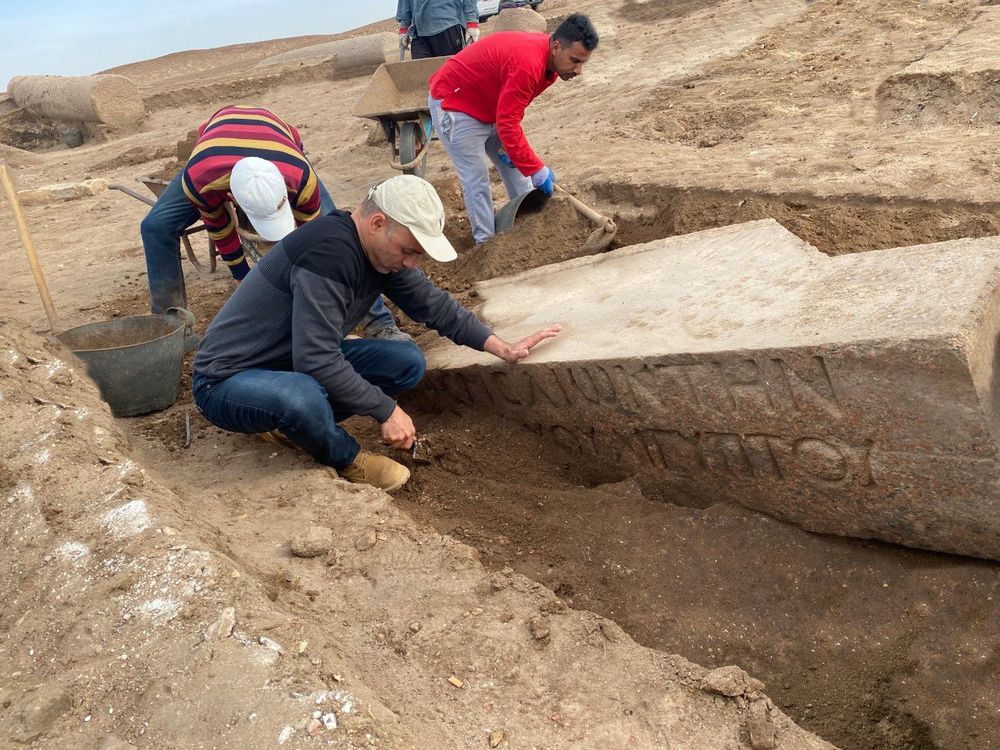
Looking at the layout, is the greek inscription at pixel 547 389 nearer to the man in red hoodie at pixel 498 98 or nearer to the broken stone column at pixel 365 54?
the man in red hoodie at pixel 498 98

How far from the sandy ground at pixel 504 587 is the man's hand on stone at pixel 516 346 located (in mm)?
438

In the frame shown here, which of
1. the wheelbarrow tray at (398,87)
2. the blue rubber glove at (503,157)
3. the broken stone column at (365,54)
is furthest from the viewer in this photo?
the broken stone column at (365,54)

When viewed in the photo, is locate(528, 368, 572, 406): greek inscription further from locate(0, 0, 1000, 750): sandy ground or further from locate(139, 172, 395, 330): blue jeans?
locate(139, 172, 395, 330): blue jeans

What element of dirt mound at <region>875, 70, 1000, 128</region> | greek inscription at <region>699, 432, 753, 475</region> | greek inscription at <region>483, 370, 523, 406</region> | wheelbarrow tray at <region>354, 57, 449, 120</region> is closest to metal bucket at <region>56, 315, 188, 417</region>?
greek inscription at <region>483, 370, 523, 406</region>

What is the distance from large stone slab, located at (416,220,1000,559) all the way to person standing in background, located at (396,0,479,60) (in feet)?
14.9

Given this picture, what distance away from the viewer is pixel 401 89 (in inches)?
287

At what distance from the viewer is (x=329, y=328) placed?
3.11m

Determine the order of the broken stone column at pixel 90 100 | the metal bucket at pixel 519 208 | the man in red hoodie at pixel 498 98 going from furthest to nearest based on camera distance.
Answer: the broken stone column at pixel 90 100 → the metal bucket at pixel 519 208 → the man in red hoodie at pixel 498 98

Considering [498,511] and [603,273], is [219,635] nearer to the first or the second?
[498,511]

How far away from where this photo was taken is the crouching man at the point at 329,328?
3010 millimetres

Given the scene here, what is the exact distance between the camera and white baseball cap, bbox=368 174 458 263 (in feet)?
9.54

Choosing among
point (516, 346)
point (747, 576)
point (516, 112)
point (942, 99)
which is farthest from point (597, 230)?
point (942, 99)

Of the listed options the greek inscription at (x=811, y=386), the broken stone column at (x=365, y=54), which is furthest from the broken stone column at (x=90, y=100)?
the greek inscription at (x=811, y=386)

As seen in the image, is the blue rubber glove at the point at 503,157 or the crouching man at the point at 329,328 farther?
the blue rubber glove at the point at 503,157
